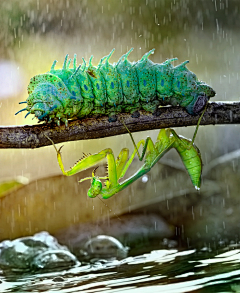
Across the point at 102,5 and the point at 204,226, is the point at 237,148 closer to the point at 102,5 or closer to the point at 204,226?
the point at 204,226

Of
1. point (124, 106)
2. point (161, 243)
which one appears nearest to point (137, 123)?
point (124, 106)

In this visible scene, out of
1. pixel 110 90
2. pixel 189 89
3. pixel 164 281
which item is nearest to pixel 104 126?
pixel 110 90

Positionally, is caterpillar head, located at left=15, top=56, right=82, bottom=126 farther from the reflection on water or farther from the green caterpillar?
the reflection on water

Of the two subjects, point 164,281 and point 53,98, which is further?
point 53,98

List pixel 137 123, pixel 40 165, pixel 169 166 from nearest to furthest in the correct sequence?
1. pixel 137 123
2. pixel 169 166
3. pixel 40 165

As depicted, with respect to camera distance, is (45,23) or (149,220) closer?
(149,220)

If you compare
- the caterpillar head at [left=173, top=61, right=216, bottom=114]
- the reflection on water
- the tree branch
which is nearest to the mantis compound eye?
the tree branch

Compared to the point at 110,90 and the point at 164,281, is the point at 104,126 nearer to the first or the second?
the point at 110,90
